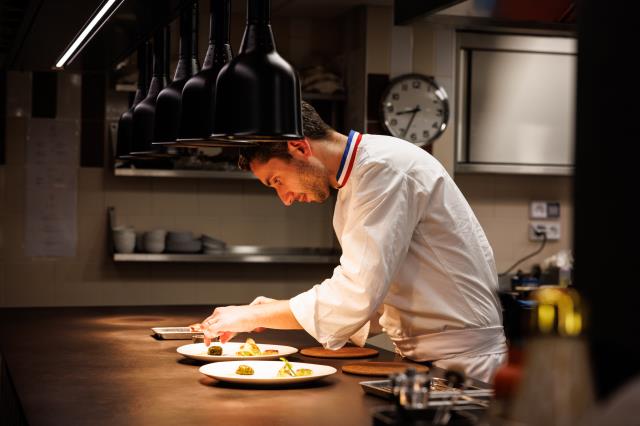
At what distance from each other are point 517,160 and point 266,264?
5.56ft

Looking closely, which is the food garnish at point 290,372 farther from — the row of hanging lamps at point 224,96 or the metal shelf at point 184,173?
the metal shelf at point 184,173

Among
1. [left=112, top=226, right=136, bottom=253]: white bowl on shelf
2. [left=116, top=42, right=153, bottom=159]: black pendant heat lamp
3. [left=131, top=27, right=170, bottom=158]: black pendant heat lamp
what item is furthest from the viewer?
[left=112, top=226, right=136, bottom=253]: white bowl on shelf

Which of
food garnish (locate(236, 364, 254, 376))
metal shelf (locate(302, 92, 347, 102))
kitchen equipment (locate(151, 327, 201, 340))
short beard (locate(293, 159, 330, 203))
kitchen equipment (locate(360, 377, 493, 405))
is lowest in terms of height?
kitchen equipment (locate(151, 327, 201, 340))

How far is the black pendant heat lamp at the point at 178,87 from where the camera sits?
8.55ft

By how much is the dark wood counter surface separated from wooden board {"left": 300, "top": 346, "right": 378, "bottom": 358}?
0.03 m

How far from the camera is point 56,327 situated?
3145 millimetres

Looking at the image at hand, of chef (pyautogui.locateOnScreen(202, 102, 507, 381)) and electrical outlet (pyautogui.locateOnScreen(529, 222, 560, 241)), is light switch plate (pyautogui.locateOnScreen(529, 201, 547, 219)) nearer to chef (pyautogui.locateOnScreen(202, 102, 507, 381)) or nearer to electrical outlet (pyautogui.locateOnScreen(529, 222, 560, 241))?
electrical outlet (pyautogui.locateOnScreen(529, 222, 560, 241))

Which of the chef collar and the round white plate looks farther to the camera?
the chef collar

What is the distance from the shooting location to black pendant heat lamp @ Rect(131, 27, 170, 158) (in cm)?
298

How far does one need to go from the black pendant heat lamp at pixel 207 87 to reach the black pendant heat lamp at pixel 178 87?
30 centimetres

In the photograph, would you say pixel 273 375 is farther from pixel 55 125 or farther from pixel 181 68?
pixel 55 125

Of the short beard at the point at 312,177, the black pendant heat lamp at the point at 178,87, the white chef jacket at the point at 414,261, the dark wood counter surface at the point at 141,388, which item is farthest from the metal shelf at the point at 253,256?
the white chef jacket at the point at 414,261

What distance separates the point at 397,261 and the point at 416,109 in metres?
3.02

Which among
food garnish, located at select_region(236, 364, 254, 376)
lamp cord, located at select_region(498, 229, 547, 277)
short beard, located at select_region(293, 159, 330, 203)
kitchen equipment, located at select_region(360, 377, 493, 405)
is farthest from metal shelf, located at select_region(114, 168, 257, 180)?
kitchen equipment, located at select_region(360, 377, 493, 405)
